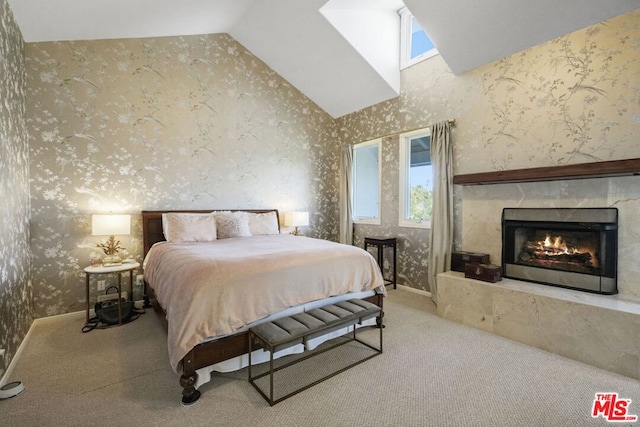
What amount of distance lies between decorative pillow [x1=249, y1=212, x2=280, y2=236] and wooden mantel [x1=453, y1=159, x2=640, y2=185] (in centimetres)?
241

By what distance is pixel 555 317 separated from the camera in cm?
237

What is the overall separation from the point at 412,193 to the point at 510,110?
1.54 meters

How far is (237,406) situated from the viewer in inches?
68.7

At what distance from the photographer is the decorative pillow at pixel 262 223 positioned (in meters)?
4.03

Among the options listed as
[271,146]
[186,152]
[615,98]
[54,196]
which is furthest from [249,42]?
[615,98]

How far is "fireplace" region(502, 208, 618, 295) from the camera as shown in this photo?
2467mm

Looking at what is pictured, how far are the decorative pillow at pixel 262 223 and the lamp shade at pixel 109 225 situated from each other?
1.44 m

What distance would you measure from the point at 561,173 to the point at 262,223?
10.8 feet

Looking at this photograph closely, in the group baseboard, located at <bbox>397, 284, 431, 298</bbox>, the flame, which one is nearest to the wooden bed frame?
baseboard, located at <bbox>397, 284, 431, 298</bbox>

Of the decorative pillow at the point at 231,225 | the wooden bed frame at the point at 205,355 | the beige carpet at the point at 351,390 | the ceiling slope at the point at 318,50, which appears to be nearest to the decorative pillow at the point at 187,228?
the decorative pillow at the point at 231,225

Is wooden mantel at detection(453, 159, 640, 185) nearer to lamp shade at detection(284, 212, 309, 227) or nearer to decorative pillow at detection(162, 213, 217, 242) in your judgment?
lamp shade at detection(284, 212, 309, 227)

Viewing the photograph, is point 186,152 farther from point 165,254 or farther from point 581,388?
point 581,388

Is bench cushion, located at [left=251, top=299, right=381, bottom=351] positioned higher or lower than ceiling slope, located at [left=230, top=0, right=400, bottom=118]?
lower

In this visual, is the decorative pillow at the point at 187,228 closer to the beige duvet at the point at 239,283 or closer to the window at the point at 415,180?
the beige duvet at the point at 239,283
